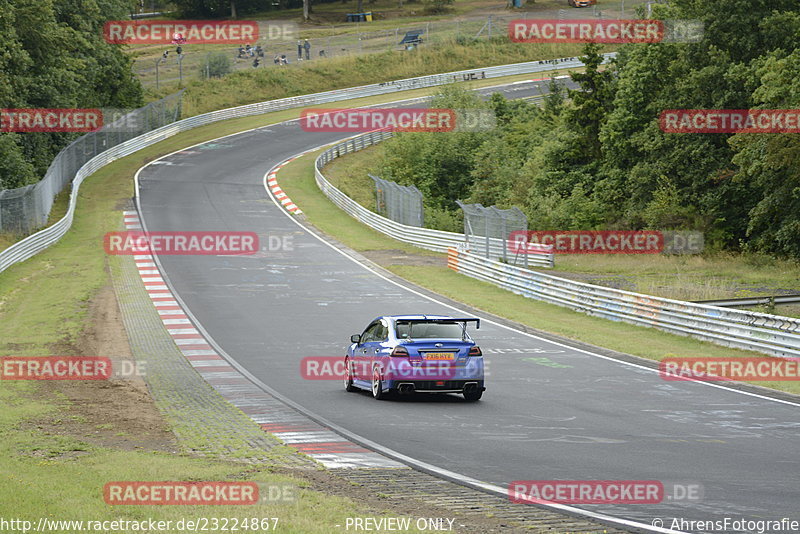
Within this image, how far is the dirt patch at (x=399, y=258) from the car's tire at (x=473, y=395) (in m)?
22.0

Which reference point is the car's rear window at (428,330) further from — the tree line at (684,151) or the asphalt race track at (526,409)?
the tree line at (684,151)

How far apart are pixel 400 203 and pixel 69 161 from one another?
19.8 m

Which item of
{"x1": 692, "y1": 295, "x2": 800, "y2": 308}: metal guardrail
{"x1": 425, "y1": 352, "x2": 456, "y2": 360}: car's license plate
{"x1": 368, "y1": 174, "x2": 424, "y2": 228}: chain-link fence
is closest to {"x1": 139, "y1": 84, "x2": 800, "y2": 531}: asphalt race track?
{"x1": 425, "y1": 352, "x2": 456, "y2": 360}: car's license plate

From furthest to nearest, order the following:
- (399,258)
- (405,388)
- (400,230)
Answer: (400,230) < (399,258) < (405,388)

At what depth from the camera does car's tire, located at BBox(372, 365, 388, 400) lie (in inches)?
659

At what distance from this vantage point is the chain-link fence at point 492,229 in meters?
35.3

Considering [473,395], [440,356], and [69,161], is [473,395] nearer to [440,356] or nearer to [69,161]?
[440,356]

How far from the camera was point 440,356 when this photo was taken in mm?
16266

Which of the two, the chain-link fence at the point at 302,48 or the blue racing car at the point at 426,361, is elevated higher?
the chain-link fence at the point at 302,48

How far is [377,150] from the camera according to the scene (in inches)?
2692

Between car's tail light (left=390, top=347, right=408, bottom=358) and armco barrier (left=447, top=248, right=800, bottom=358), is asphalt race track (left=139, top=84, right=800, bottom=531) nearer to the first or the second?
car's tail light (left=390, top=347, right=408, bottom=358)

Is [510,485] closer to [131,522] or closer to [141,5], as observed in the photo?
[131,522]

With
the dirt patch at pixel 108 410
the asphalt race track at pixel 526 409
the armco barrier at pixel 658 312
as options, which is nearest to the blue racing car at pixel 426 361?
the asphalt race track at pixel 526 409

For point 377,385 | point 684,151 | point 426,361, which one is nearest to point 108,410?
point 377,385
